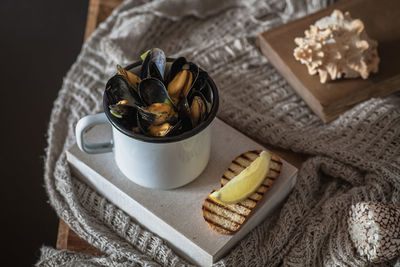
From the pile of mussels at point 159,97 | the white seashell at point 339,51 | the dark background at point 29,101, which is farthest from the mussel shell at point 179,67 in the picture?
the dark background at point 29,101

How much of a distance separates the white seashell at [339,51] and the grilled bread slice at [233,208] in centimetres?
21

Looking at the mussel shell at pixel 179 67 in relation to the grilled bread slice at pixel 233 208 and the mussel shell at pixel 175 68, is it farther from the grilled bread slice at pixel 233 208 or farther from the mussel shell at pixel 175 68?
the grilled bread slice at pixel 233 208

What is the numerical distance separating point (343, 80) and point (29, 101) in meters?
0.89

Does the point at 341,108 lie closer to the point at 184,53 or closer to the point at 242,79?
the point at 242,79

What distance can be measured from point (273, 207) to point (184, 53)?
33 centimetres

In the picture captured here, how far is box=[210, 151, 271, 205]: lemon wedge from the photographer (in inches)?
28.4

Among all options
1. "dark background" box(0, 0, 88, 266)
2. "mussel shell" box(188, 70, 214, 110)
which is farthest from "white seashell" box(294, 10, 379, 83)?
"dark background" box(0, 0, 88, 266)

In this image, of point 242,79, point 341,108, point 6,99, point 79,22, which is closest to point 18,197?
point 6,99

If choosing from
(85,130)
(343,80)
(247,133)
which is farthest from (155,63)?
(343,80)

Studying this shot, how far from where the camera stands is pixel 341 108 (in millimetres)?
892

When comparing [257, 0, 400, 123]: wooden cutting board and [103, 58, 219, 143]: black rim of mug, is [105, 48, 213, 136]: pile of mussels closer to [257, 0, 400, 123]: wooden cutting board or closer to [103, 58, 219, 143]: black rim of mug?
[103, 58, 219, 143]: black rim of mug

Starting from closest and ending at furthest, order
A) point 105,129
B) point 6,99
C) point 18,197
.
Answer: point 105,129 < point 18,197 < point 6,99

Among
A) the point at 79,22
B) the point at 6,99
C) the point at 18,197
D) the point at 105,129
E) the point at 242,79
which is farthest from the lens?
the point at 79,22

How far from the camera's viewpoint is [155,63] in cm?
70
